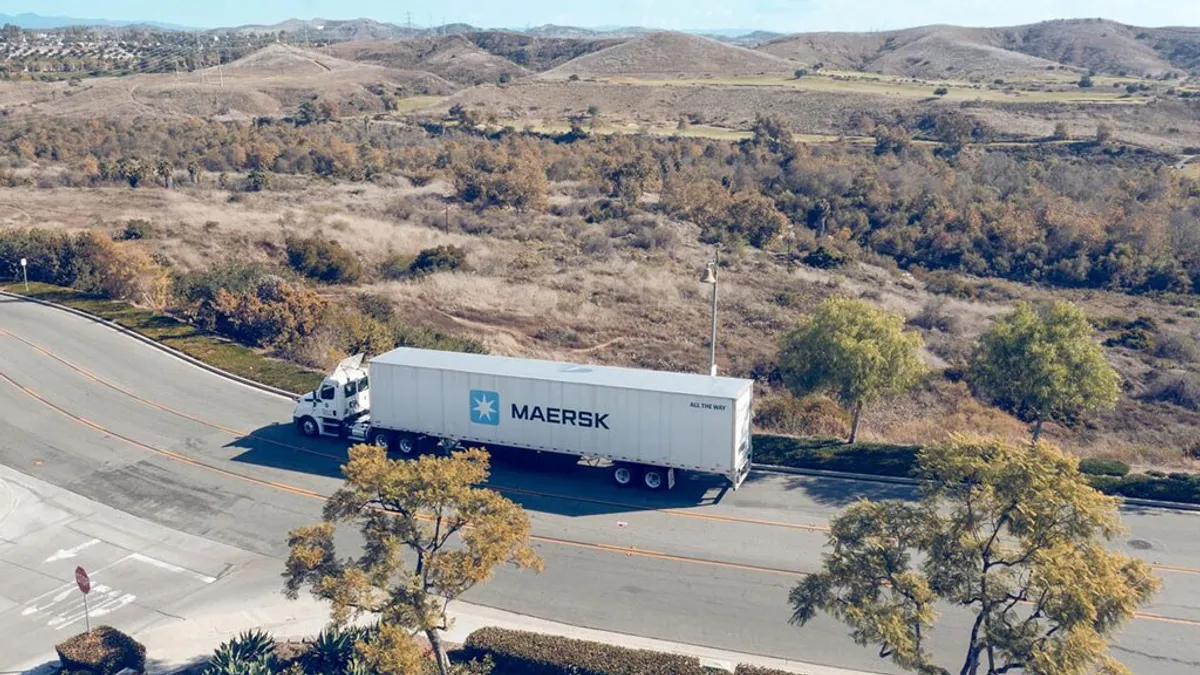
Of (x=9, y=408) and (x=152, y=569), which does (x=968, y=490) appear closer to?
Answer: (x=152, y=569)

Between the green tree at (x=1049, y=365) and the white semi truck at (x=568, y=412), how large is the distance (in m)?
8.60

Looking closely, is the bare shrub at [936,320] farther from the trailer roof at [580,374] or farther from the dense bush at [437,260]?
the dense bush at [437,260]

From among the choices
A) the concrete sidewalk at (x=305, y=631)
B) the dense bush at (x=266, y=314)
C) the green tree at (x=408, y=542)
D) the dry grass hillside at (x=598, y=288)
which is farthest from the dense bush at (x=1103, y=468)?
the dense bush at (x=266, y=314)

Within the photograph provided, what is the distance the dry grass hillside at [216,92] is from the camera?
391 feet

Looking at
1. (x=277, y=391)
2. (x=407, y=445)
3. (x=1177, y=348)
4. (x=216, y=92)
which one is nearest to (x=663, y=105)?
(x=216, y=92)

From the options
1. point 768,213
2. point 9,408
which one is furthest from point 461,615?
point 768,213

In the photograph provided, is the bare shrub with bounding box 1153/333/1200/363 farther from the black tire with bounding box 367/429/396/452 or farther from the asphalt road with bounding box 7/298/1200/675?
the black tire with bounding box 367/429/396/452

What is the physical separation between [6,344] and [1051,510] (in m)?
41.2

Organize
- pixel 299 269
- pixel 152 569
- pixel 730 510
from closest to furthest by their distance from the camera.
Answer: pixel 152 569 < pixel 730 510 < pixel 299 269

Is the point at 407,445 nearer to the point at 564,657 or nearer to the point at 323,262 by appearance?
the point at 564,657

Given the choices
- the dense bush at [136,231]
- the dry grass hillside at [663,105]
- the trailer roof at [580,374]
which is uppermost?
the dry grass hillside at [663,105]

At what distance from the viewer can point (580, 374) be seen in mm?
26094

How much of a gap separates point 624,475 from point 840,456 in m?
6.84

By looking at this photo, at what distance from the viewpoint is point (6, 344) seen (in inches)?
1540
